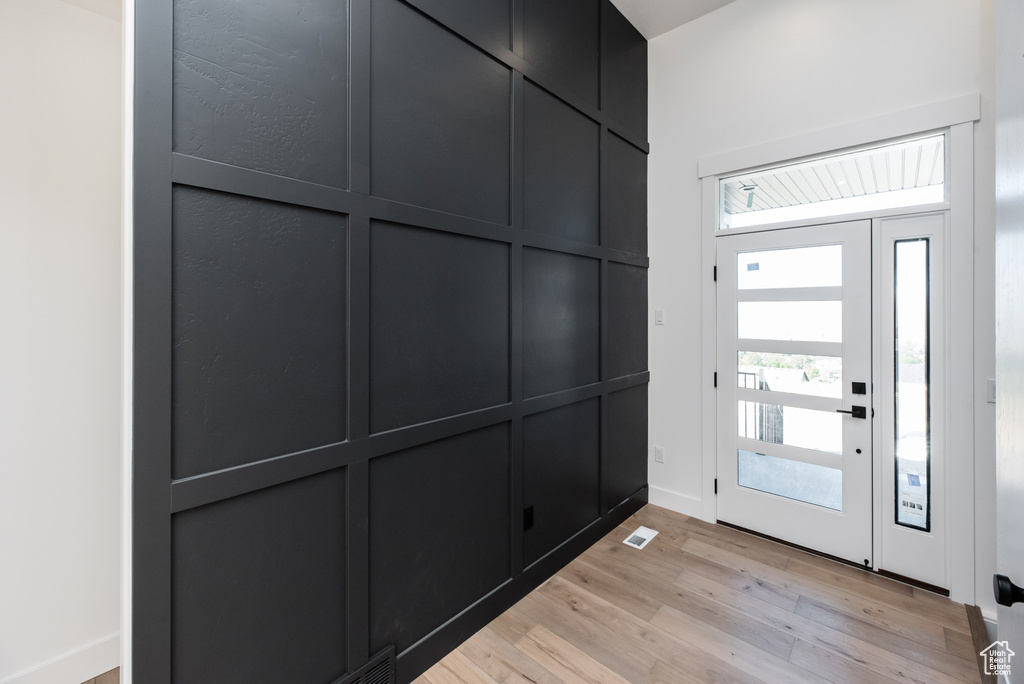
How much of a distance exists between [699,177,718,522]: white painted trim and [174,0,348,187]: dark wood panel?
243 centimetres

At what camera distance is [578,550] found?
8.57 feet

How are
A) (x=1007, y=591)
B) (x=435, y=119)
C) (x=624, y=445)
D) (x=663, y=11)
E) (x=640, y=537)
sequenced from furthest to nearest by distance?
(x=624, y=445), (x=663, y=11), (x=640, y=537), (x=435, y=119), (x=1007, y=591)

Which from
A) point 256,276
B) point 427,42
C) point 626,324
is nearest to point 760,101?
point 626,324

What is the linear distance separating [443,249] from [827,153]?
2393 millimetres

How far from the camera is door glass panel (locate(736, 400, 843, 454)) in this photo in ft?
8.57

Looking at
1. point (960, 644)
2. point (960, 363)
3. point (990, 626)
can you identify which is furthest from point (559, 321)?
point (990, 626)

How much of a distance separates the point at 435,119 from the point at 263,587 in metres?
1.75

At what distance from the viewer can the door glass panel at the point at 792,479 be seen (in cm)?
261

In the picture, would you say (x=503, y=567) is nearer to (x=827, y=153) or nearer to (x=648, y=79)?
(x=827, y=153)

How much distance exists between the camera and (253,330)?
1.29 meters

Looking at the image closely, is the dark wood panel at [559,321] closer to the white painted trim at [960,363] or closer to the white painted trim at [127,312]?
the white painted trim at [127,312]

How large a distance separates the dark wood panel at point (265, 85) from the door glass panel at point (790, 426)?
9.02 feet

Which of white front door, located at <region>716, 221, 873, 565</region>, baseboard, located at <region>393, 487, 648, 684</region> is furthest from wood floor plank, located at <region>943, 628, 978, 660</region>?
baseboard, located at <region>393, 487, 648, 684</region>

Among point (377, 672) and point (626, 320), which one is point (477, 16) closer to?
point (626, 320)
